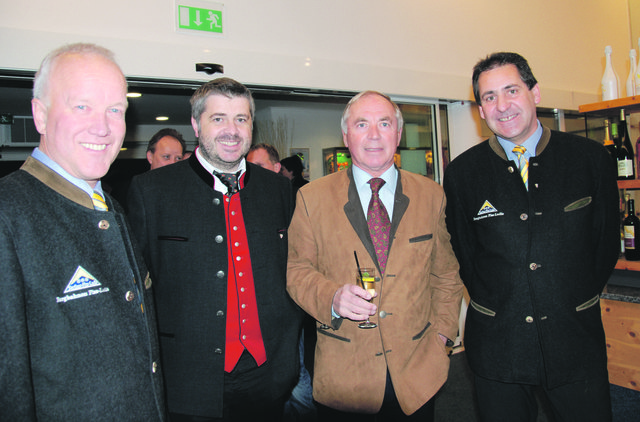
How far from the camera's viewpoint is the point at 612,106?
2.85 m

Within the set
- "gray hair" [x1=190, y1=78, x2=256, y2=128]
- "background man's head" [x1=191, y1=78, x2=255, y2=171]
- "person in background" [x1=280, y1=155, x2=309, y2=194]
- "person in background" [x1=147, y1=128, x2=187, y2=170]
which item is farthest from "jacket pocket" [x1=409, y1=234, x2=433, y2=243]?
"person in background" [x1=280, y1=155, x2=309, y2=194]

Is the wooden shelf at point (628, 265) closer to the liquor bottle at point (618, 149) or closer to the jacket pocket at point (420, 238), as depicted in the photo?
the liquor bottle at point (618, 149)

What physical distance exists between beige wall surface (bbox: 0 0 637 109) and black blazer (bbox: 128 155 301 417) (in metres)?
1.45

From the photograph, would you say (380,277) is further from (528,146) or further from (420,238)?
(528,146)

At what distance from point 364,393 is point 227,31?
270 centimetres

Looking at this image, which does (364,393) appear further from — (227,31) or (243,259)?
(227,31)

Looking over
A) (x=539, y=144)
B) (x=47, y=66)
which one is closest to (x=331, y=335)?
(x=539, y=144)

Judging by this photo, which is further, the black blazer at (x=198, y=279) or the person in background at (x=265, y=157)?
the person in background at (x=265, y=157)

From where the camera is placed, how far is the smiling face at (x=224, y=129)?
1.75 m

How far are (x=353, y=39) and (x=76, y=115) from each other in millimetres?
3079

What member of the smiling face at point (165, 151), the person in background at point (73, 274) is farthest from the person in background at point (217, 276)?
the smiling face at point (165, 151)

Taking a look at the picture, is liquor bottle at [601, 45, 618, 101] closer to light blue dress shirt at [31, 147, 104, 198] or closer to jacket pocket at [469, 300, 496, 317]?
jacket pocket at [469, 300, 496, 317]

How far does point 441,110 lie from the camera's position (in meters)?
4.59

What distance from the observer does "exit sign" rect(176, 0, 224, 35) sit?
2.99m
